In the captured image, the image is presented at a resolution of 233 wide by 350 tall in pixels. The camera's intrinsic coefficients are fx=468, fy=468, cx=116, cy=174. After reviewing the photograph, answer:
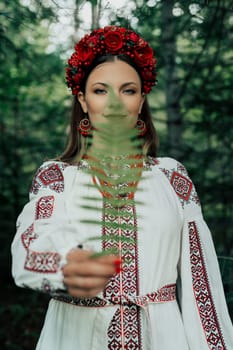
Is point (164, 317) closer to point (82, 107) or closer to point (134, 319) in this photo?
point (134, 319)

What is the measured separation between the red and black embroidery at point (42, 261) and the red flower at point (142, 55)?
0.93 metres

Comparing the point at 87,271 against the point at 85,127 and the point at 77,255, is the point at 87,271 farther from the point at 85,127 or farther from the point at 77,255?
the point at 85,127

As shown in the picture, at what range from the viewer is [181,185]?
6.14 feet

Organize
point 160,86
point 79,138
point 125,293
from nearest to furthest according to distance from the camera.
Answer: point 125,293
point 79,138
point 160,86

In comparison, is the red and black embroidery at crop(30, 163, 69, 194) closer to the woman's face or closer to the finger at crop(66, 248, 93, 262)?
the woman's face

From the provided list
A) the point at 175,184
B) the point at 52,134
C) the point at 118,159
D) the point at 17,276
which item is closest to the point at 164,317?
the point at 175,184

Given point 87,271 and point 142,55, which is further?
point 142,55

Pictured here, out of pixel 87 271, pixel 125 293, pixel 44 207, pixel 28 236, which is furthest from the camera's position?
pixel 125 293

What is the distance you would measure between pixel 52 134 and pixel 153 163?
108 inches

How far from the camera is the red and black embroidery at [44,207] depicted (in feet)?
4.87

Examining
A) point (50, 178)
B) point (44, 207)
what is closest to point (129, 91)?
point (50, 178)

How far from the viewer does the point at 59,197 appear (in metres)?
1.61

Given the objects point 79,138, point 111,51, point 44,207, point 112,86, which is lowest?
point 44,207

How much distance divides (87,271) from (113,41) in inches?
42.8
